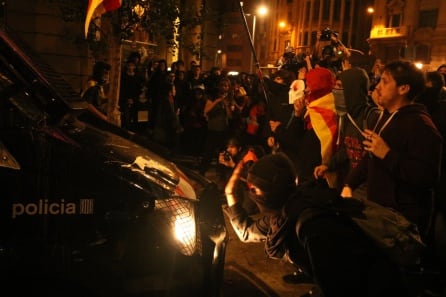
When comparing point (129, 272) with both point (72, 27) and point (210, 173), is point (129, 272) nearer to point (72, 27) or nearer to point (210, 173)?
point (210, 173)

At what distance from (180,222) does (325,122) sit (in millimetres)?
2625

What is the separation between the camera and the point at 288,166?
262 cm

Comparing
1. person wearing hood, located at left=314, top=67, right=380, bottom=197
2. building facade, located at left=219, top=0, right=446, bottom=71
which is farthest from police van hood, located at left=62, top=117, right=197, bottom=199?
building facade, located at left=219, top=0, right=446, bottom=71

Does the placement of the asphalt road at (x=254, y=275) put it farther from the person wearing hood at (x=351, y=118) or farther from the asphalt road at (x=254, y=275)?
the person wearing hood at (x=351, y=118)

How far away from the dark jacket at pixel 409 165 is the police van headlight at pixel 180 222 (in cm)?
133

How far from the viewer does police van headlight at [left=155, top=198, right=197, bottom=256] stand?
2680 millimetres

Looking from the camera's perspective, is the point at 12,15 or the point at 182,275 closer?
the point at 182,275

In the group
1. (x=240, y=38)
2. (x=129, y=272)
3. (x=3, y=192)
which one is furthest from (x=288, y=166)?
(x=240, y=38)

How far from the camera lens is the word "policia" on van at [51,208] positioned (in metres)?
2.47

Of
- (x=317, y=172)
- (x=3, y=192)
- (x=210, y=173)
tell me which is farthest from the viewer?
(x=210, y=173)

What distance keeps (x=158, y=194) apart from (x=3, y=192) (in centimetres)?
81

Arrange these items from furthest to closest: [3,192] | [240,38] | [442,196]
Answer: [240,38], [442,196], [3,192]

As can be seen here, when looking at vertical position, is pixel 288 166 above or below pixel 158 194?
above

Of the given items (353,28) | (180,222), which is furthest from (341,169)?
(353,28)
